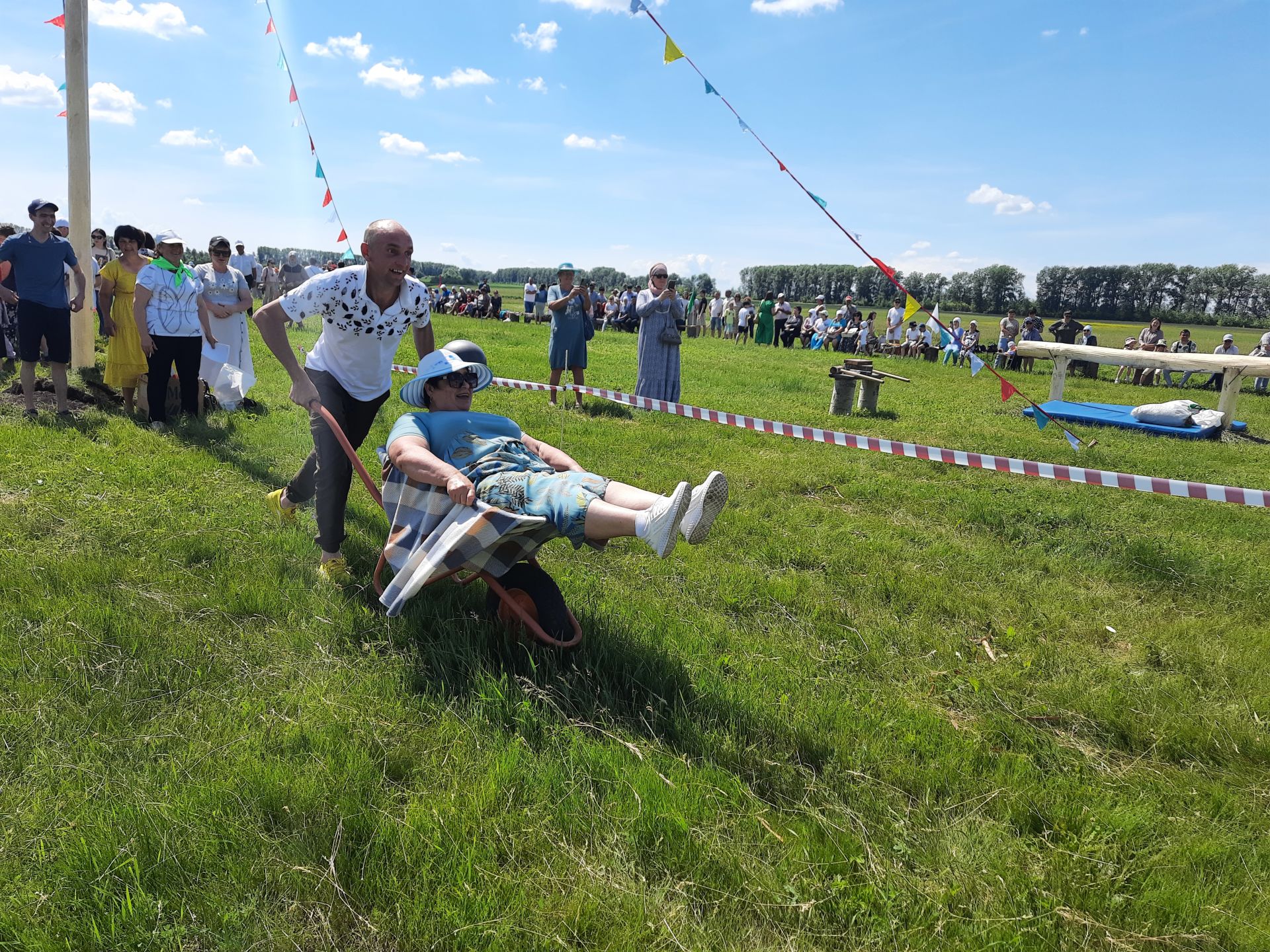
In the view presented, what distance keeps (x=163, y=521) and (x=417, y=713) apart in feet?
10.2

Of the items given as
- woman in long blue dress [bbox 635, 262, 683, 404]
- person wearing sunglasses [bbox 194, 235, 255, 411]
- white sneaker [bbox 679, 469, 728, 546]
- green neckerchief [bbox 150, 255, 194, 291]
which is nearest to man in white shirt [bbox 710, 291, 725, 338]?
woman in long blue dress [bbox 635, 262, 683, 404]

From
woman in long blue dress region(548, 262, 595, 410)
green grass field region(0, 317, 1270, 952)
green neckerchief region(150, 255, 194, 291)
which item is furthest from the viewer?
woman in long blue dress region(548, 262, 595, 410)

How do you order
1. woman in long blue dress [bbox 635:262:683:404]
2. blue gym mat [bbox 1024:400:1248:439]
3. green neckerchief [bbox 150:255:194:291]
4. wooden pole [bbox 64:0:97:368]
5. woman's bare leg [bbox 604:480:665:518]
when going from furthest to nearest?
blue gym mat [bbox 1024:400:1248:439], woman in long blue dress [bbox 635:262:683:404], wooden pole [bbox 64:0:97:368], green neckerchief [bbox 150:255:194:291], woman's bare leg [bbox 604:480:665:518]

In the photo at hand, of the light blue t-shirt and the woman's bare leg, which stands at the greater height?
the light blue t-shirt

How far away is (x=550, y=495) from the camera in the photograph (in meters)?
3.45

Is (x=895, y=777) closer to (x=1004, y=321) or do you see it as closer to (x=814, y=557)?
(x=814, y=557)

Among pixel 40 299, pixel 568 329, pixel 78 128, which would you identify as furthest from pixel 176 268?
pixel 568 329

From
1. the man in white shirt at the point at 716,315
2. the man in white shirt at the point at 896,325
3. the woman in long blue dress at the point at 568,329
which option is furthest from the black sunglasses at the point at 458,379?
the man in white shirt at the point at 716,315

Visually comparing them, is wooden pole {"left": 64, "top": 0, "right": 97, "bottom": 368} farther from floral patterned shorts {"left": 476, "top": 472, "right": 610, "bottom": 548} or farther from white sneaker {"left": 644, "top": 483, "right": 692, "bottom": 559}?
white sneaker {"left": 644, "top": 483, "right": 692, "bottom": 559}

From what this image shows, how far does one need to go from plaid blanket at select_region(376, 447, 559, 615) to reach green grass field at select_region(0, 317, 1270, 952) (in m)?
0.44

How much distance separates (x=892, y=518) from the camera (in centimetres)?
641

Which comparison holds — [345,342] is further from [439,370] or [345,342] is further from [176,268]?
[176,268]

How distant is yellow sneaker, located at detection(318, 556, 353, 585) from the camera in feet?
14.5

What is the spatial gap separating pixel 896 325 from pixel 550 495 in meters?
24.4
